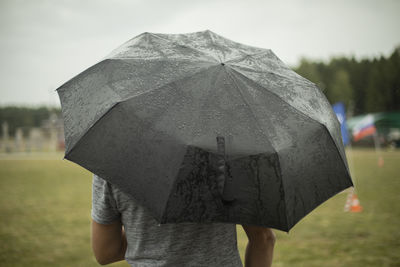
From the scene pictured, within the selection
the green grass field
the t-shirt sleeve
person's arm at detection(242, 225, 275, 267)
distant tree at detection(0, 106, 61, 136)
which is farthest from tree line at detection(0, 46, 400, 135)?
distant tree at detection(0, 106, 61, 136)

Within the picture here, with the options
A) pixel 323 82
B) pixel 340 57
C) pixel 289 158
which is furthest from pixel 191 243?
pixel 340 57

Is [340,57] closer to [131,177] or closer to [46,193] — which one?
[46,193]

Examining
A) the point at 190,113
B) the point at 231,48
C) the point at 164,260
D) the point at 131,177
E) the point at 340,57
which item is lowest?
the point at 164,260

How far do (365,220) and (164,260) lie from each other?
25.7 feet

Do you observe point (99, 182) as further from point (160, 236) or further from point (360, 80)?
→ point (360, 80)

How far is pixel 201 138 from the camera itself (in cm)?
114

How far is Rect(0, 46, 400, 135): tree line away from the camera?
2088 inches

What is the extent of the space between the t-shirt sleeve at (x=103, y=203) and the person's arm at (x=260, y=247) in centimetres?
67

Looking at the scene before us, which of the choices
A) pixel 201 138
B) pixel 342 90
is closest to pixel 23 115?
pixel 342 90

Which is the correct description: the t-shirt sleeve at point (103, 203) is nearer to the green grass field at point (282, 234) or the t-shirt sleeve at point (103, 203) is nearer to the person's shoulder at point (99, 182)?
the person's shoulder at point (99, 182)

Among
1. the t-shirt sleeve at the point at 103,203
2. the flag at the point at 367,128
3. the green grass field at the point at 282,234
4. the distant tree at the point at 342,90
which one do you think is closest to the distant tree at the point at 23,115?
the distant tree at the point at 342,90

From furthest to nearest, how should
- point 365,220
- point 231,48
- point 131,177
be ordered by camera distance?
point 365,220
point 231,48
point 131,177

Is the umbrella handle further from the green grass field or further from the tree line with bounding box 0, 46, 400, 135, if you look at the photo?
the tree line with bounding box 0, 46, 400, 135

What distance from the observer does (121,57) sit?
1492 mm
